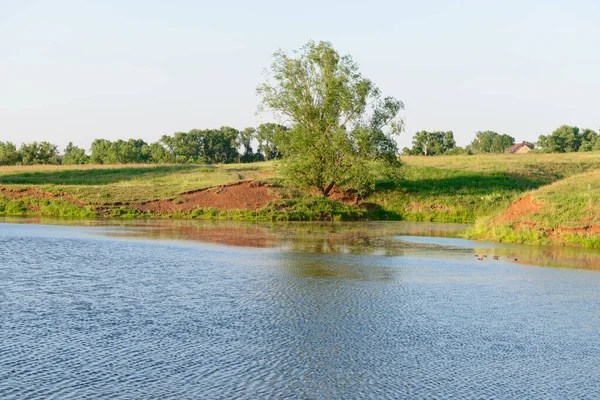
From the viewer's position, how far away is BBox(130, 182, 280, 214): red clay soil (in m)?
49.0

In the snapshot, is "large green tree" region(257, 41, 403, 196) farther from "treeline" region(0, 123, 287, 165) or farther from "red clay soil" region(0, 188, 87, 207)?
"treeline" region(0, 123, 287, 165)

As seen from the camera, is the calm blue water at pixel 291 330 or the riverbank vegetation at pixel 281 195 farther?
the riverbank vegetation at pixel 281 195

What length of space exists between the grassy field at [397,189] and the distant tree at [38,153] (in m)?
40.6

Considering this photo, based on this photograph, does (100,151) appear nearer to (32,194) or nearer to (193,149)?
(193,149)

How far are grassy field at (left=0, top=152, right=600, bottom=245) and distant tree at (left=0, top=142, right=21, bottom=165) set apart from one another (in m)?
41.8

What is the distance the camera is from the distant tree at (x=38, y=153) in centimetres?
11400

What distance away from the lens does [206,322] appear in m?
12.5

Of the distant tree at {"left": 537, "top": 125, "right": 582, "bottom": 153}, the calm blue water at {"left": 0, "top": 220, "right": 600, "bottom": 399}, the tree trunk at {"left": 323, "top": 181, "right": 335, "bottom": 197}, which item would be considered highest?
the distant tree at {"left": 537, "top": 125, "right": 582, "bottom": 153}

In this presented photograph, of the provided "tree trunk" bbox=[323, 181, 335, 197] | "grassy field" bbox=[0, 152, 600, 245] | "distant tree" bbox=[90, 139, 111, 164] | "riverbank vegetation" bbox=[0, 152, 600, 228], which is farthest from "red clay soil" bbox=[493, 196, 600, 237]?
"distant tree" bbox=[90, 139, 111, 164]

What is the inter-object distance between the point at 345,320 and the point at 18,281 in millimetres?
8483

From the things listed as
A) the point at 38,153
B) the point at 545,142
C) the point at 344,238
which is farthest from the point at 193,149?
the point at 344,238

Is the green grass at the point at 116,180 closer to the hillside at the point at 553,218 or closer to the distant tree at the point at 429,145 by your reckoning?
the hillside at the point at 553,218

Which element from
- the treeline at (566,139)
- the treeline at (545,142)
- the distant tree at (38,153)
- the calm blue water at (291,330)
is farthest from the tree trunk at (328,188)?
the treeline at (566,139)

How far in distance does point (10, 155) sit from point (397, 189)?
257 feet
